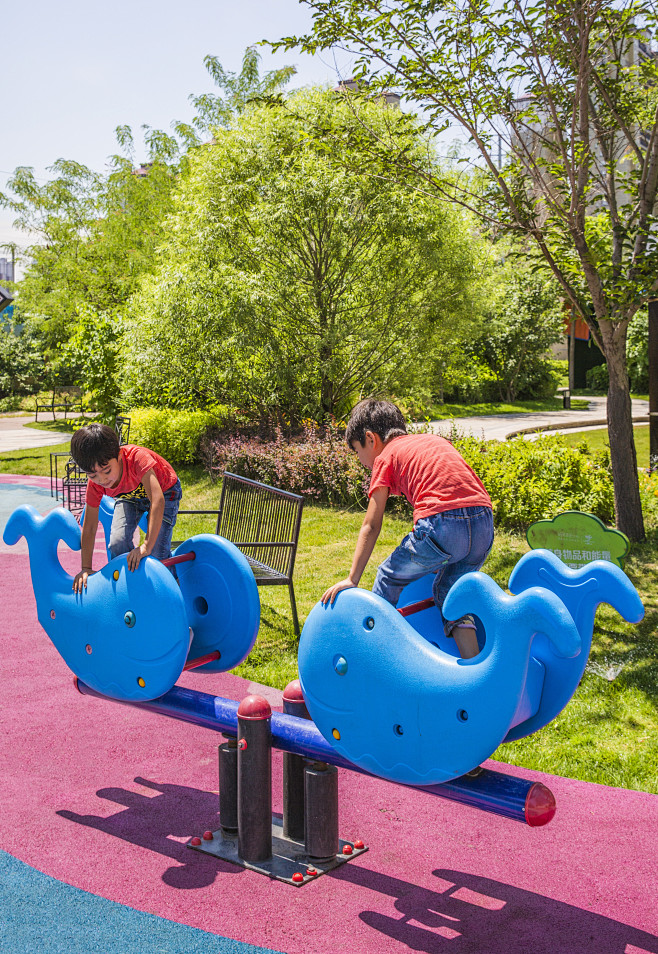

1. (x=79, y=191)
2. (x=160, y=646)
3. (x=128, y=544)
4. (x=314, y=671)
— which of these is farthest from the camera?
(x=79, y=191)

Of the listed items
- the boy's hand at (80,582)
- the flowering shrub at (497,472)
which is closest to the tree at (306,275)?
the flowering shrub at (497,472)

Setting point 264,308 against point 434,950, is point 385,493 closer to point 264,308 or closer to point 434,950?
point 434,950

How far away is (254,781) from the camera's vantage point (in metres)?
3.50

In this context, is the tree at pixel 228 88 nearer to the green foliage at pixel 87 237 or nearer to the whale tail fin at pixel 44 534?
the green foliage at pixel 87 237

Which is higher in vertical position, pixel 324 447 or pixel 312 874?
pixel 324 447

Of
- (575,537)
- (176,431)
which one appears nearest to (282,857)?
(575,537)

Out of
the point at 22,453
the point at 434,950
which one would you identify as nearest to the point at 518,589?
the point at 434,950

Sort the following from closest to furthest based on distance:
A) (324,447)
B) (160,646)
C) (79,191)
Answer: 1. (160,646)
2. (324,447)
3. (79,191)

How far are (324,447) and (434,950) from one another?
8560mm

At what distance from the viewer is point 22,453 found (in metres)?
19.6

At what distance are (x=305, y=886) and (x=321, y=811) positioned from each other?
10.9 inches

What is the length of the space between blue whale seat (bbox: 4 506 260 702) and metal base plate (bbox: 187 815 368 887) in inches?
26.5

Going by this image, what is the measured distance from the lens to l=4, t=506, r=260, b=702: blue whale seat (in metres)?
3.64

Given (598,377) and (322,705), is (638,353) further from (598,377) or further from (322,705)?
(322,705)
